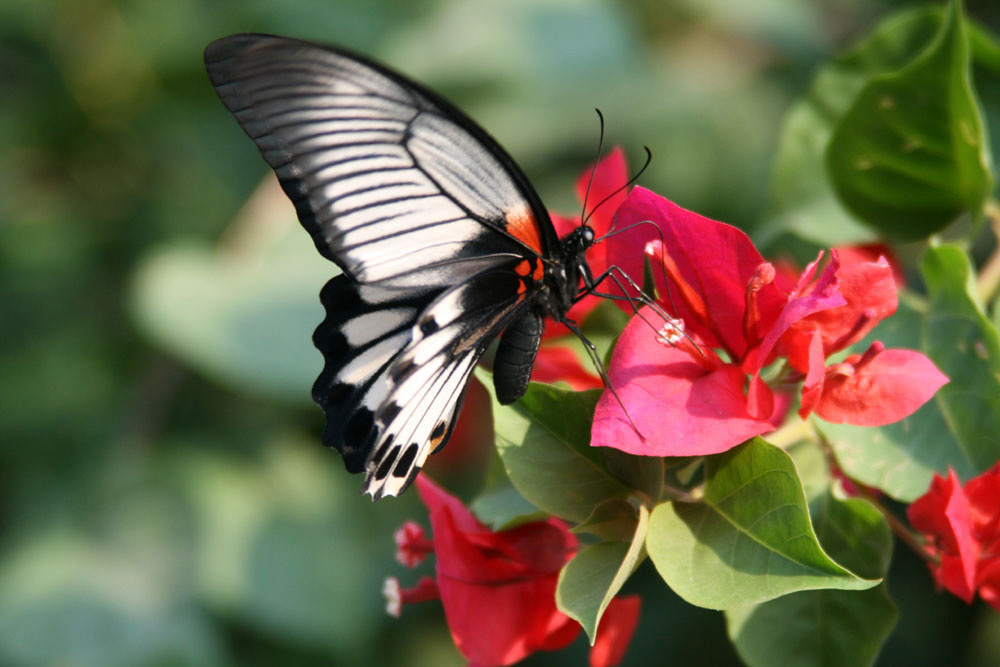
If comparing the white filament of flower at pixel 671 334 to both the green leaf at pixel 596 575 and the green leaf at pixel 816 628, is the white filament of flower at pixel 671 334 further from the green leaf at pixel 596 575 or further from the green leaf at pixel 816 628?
the green leaf at pixel 816 628

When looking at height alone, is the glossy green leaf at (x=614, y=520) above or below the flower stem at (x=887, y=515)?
above

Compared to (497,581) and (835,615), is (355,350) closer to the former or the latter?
(497,581)

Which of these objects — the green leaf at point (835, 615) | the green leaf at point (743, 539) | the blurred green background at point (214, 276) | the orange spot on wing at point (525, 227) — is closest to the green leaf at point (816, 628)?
the green leaf at point (835, 615)

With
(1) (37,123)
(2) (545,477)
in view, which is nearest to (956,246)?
(2) (545,477)

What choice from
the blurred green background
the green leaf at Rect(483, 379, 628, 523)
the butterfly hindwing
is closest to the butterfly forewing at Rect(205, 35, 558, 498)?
the butterfly hindwing

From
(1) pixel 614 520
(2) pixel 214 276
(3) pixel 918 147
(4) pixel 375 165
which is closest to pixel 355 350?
(4) pixel 375 165

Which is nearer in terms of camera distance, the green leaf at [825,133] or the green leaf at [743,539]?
the green leaf at [743,539]
